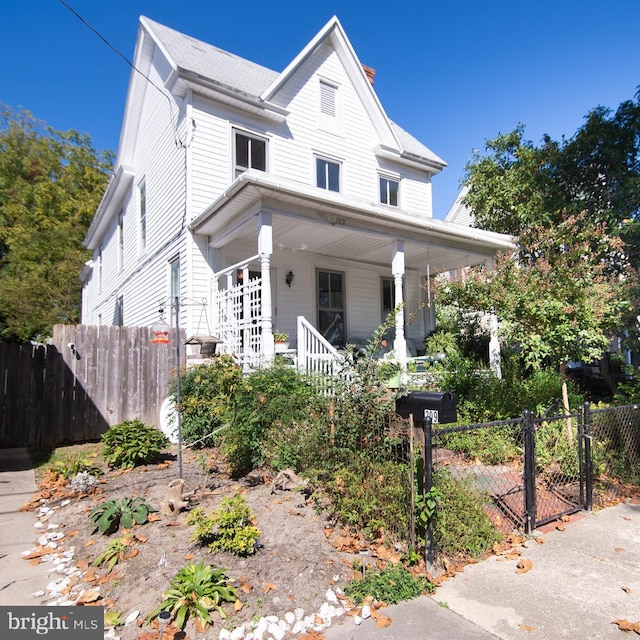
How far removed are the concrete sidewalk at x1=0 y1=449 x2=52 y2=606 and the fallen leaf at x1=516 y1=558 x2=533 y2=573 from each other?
133 inches

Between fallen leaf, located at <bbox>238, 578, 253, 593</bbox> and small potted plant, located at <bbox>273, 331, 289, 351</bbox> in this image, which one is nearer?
fallen leaf, located at <bbox>238, 578, 253, 593</bbox>

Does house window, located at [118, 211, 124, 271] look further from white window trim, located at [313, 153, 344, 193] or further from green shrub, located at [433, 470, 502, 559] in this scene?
green shrub, located at [433, 470, 502, 559]

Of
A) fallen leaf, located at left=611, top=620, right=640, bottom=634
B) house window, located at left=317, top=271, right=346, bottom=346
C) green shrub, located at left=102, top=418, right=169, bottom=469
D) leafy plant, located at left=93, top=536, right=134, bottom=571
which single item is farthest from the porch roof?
fallen leaf, located at left=611, top=620, right=640, bottom=634

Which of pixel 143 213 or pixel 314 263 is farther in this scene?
pixel 143 213

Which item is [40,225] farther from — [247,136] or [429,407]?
[429,407]

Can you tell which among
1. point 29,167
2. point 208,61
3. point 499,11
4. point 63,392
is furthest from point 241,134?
point 29,167

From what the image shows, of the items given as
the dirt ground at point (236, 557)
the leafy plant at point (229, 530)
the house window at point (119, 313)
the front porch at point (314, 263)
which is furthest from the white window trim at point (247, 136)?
the leafy plant at point (229, 530)

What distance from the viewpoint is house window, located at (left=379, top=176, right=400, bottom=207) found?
13.0 m

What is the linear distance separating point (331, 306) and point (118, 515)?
8.26 metres

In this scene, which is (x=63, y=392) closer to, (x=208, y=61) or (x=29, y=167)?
(x=208, y=61)

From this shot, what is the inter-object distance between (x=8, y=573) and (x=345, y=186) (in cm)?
1071

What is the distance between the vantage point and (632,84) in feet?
33.7

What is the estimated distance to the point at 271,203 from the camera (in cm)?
753

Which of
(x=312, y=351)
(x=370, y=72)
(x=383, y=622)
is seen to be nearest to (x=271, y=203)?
(x=312, y=351)
